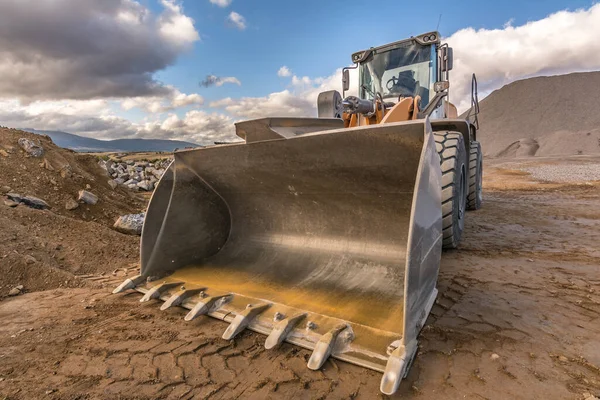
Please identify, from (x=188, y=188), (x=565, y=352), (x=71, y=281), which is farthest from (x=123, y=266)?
(x=565, y=352)

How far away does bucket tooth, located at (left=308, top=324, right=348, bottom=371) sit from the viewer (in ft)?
5.83

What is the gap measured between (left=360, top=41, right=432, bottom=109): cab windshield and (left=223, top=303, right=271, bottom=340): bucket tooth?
11.5ft

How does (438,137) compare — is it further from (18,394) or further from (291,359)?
(18,394)

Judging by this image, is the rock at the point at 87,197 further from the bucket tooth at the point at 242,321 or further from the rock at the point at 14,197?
the bucket tooth at the point at 242,321

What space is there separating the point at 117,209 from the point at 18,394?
16.0 ft

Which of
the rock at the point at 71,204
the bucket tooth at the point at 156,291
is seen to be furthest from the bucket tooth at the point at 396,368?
the rock at the point at 71,204

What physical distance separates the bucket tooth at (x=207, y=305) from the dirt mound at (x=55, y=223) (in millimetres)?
1687

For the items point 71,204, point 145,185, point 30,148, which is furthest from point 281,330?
point 145,185

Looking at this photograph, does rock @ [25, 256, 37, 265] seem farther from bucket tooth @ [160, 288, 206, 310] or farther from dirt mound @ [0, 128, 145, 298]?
bucket tooth @ [160, 288, 206, 310]

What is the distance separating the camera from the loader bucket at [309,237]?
1.89 m

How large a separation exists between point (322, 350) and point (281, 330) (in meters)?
0.27

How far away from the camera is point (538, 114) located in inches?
1973

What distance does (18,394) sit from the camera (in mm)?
1684

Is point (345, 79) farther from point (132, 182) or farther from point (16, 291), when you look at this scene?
point (132, 182)
